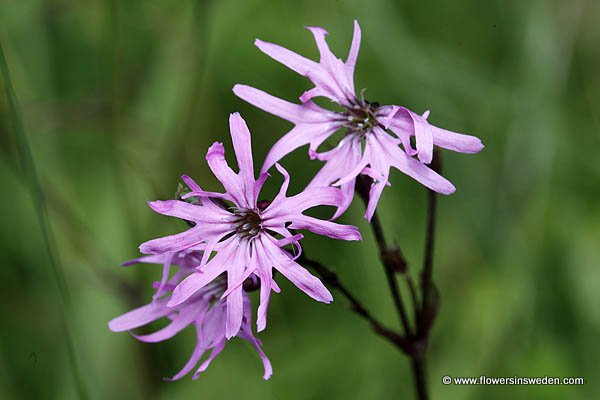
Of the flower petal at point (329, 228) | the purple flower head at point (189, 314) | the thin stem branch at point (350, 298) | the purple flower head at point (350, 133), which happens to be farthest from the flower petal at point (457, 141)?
the purple flower head at point (189, 314)

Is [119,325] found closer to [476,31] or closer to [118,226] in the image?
[118,226]

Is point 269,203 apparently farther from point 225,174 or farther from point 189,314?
point 189,314

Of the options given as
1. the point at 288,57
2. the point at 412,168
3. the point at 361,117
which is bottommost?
the point at 412,168

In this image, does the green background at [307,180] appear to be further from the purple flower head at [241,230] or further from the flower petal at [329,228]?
the flower petal at [329,228]

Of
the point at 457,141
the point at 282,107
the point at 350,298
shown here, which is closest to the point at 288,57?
the point at 282,107

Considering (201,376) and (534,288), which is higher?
(534,288)

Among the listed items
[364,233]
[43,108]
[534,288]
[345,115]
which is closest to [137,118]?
[43,108]

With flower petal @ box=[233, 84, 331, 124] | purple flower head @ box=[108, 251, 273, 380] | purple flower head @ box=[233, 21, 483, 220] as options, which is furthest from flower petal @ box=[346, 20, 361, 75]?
purple flower head @ box=[108, 251, 273, 380]
